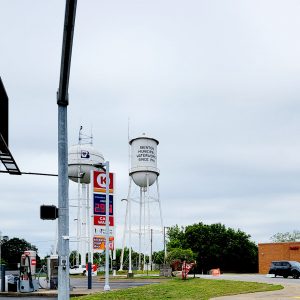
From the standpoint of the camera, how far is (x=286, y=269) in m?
41.6

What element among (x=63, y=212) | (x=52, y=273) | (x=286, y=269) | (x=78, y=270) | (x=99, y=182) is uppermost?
(x=99, y=182)

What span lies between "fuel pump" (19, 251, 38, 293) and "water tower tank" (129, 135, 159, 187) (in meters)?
30.3

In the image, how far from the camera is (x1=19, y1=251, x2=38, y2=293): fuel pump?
3039 centimetres

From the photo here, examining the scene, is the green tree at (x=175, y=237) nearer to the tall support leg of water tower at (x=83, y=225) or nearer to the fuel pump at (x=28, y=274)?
the tall support leg of water tower at (x=83, y=225)

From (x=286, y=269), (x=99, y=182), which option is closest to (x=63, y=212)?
(x=99, y=182)

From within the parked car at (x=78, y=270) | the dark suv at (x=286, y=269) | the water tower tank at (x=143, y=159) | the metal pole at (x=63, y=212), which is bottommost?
the parked car at (x=78, y=270)

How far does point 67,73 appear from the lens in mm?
11859

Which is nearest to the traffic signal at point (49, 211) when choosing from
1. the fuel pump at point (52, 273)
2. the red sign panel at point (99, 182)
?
the red sign panel at point (99, 182)

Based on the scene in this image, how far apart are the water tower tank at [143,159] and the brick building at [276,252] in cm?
1922

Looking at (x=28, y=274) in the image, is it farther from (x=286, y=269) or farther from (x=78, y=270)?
(x=78, y=270)

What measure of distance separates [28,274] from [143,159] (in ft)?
106

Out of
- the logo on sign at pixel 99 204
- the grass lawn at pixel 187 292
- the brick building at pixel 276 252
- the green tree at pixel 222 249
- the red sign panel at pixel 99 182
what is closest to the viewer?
the grass lawn at pixel 187 292

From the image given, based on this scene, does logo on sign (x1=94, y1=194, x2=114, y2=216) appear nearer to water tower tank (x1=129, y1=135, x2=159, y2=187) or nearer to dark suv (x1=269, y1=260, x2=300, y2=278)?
dark suv (x1=269, y1=260, x2=300, y2=278)

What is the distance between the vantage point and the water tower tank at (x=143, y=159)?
61.1m
